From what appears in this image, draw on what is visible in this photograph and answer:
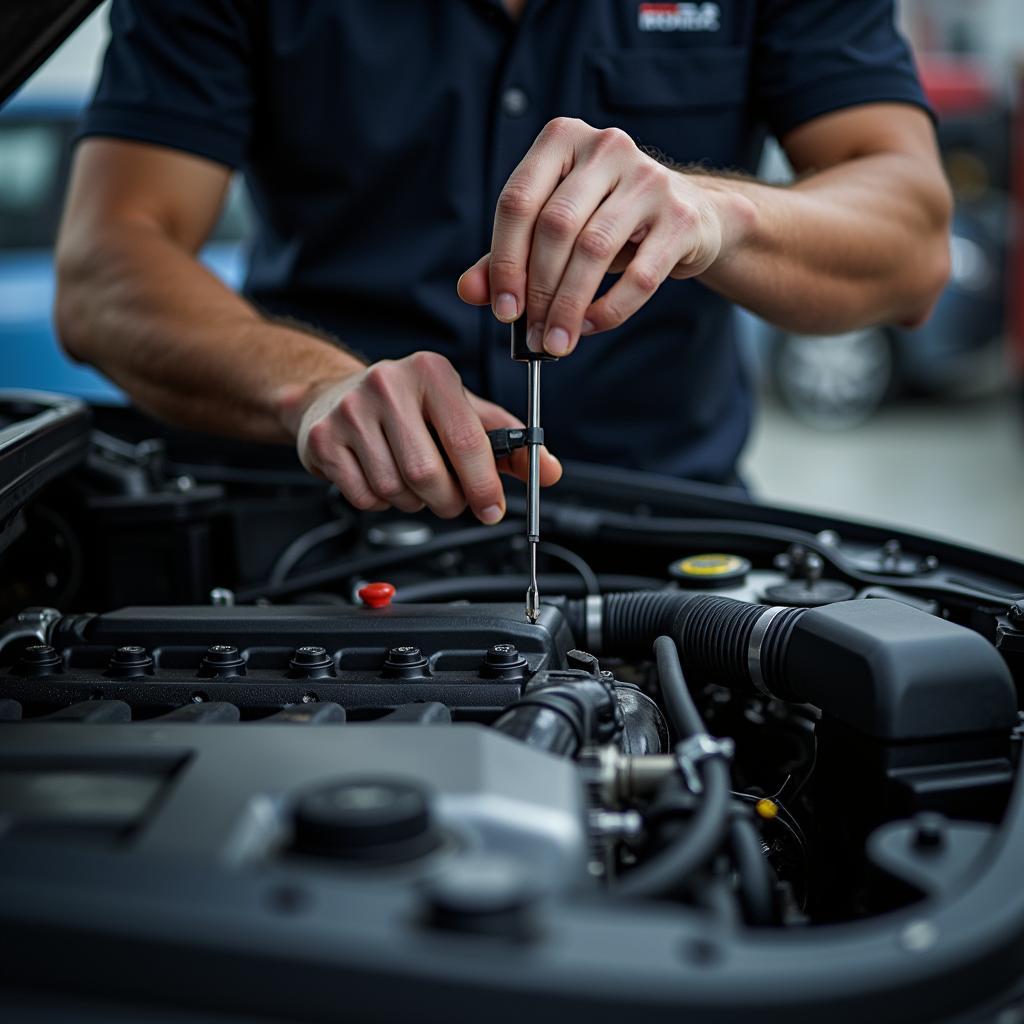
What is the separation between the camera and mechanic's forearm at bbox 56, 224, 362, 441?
130 centimetres

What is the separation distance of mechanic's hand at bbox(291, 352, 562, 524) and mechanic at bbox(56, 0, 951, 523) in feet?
1.03

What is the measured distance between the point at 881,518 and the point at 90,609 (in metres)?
3.62

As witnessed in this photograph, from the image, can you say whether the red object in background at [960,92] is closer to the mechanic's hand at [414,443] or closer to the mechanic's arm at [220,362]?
the mechanic's arm at [220,362]

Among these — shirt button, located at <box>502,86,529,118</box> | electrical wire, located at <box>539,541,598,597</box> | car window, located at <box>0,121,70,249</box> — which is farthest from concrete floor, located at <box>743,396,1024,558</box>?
electrical wire, located at <box>539,541,598,597</box>

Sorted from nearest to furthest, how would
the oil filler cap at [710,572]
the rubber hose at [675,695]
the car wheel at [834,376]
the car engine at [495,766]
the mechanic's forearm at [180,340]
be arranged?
the car engine at [495,766]
the rubber hose at [675,695]
the oil filler cap at [710,572]
the mechanic's forearm at [180,340]
the car wheel at [834,376]

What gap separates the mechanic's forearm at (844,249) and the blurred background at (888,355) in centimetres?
236

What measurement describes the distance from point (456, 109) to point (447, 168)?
7 cm

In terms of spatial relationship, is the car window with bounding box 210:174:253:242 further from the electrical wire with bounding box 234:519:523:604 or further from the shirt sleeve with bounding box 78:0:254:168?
the electrical wire with bounding box 234:519:523:604

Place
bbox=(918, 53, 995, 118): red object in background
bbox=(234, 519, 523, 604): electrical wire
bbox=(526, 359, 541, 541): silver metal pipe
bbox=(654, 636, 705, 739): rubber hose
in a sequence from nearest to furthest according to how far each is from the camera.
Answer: bbox=(654, 636, 705, 739): rubber hose
bbox=(526, 359, 541, 541): silver metal pipe
bbox=(234, 519, 523, 604): electrical wire
bbox=(918, 53, 995, 118): red object in background

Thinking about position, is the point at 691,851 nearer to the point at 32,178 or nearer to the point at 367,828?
the point at 367,828

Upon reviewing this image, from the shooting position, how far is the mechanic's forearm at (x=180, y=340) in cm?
130

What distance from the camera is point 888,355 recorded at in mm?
5793

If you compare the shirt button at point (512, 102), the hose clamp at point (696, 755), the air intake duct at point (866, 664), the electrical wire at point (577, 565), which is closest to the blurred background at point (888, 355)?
the shirt button at point (512, 102)

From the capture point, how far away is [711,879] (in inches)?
24.1
